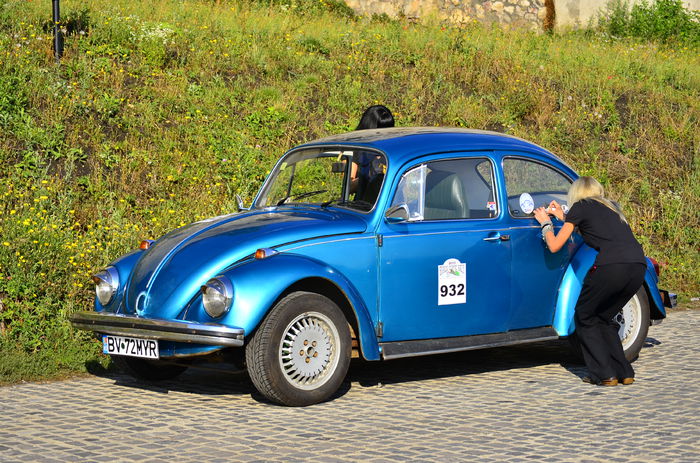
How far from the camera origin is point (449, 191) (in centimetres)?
819

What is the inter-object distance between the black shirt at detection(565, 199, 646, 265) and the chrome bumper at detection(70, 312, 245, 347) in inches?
116

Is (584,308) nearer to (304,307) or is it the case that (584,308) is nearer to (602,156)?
(304,307)

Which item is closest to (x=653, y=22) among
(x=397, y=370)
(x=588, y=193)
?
(x=588, y=193)

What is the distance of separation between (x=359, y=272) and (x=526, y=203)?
1.79 metres

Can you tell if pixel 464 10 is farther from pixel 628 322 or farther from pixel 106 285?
pixel 106 285

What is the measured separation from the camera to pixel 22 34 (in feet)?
48.3

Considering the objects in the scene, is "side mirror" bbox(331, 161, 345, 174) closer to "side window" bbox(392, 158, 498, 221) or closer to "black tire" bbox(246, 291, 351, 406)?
"side window" bbox(392, 158, 498, 221)

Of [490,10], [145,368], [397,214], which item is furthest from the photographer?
[490,10]

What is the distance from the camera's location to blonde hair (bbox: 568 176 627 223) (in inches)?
321

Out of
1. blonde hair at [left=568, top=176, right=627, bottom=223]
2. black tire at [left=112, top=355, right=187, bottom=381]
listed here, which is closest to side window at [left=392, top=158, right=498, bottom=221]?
blonde hair at [left=568, top=176, right=627, bottom=223]

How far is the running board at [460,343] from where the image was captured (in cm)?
765

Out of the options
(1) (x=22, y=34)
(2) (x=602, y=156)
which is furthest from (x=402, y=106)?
(1) (x=22, y=34)

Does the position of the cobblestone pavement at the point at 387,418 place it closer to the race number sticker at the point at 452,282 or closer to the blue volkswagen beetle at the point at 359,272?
the blue volkswagen beetle at the point at 359,272

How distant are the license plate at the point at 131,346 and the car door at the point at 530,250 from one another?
287cm
